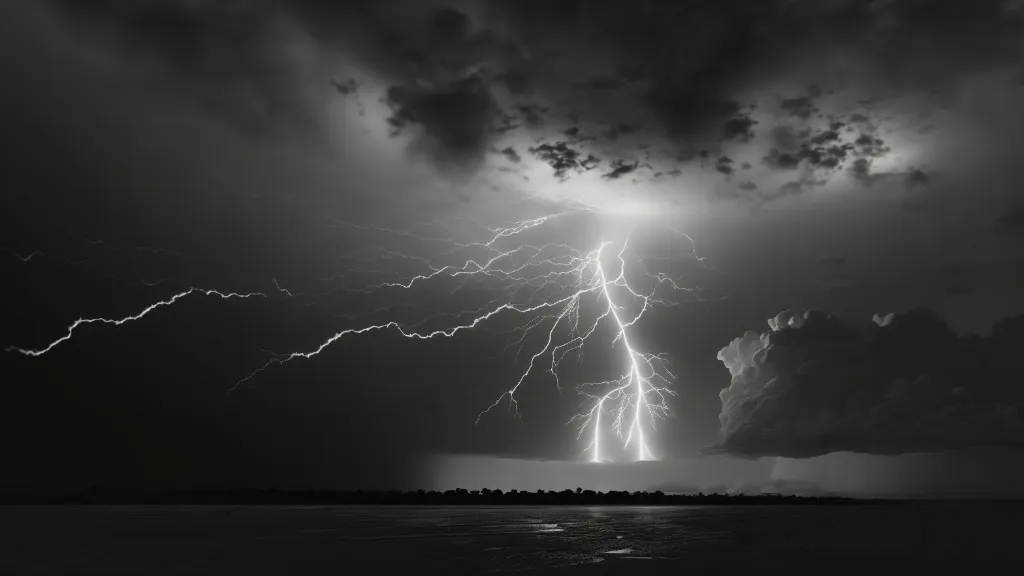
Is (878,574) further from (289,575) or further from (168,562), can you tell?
(168,562)

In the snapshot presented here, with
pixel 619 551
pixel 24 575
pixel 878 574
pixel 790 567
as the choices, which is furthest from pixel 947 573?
pixel 24 575

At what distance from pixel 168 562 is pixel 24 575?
5008mm

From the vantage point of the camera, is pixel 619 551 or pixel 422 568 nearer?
pixel 422 568

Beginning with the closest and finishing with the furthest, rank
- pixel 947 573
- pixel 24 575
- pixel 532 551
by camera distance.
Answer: pixel 24 575 → pixel 947 573 → pixel 532 551

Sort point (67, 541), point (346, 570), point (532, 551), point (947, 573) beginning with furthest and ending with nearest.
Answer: point (67, 541) < point (532, 551) < point (947, 573) < point (346, 570)

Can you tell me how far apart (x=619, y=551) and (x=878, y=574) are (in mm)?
9696

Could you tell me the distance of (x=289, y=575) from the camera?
19562mm

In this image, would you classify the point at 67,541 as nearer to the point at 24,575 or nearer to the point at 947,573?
the point at 24,575

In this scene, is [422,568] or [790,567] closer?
[422,568]

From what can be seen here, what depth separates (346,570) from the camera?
67.7ft

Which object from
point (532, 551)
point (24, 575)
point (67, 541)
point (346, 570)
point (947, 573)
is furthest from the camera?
Result: point (67, 541)

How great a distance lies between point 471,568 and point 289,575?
16.5 feet

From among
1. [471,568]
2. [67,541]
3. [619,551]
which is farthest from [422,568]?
[67,541]

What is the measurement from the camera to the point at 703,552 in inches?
1133
